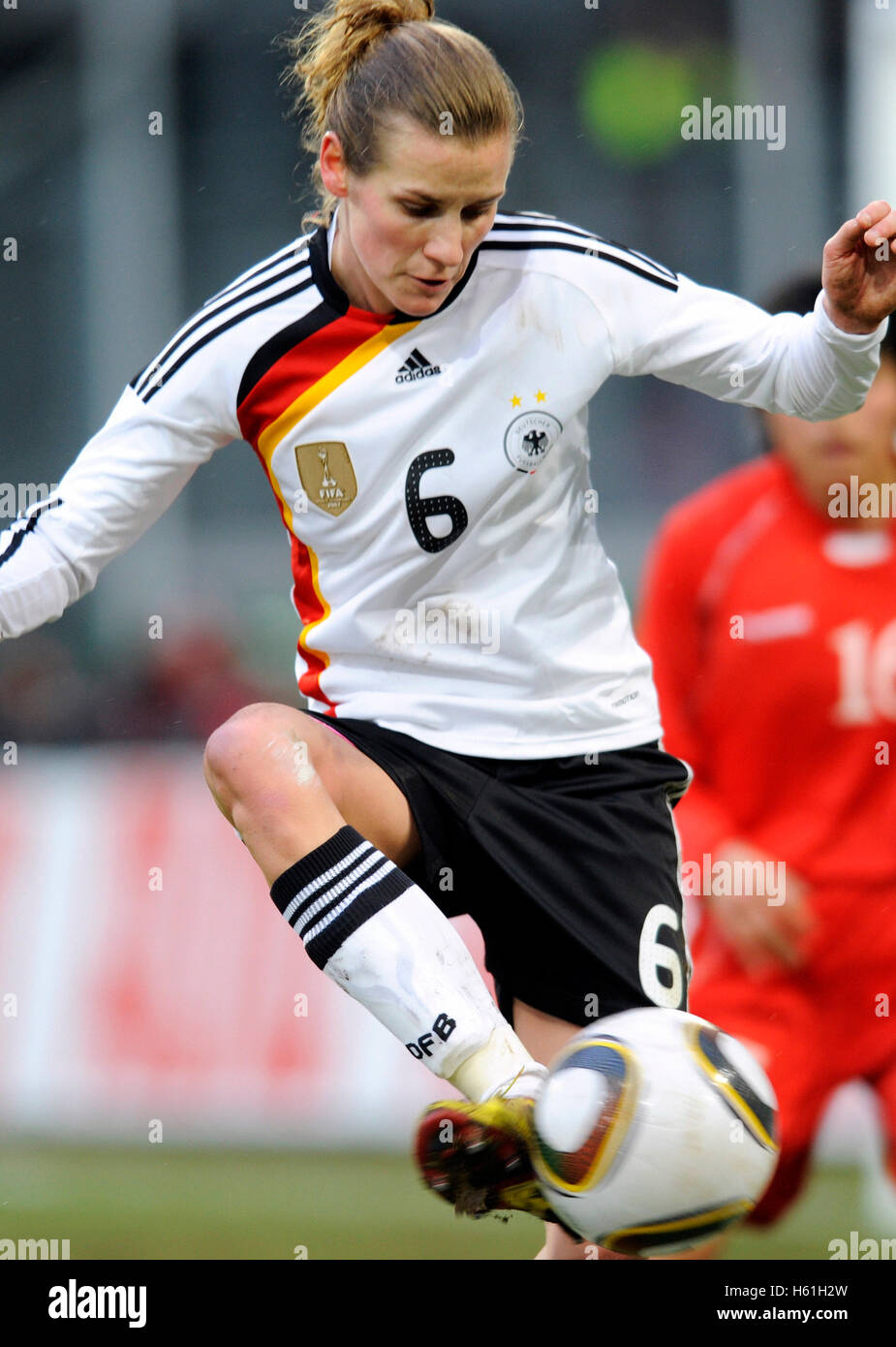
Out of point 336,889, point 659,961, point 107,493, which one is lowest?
point 659,961

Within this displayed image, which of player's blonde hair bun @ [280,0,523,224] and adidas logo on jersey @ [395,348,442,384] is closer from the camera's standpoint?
player's blonde hair bun @ [280,0,523,224]

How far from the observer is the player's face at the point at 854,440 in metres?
3.67

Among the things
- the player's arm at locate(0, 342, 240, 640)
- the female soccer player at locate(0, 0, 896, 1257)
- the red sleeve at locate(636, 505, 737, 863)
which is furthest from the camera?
the red sleeve at locate(636, 505, 737, 863)

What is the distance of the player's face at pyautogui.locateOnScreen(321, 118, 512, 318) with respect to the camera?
2281mm

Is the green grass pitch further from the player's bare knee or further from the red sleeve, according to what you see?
the player's bare knee

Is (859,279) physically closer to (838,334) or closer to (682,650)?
(838,334)

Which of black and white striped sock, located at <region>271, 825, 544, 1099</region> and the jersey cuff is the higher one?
the jersey cuff

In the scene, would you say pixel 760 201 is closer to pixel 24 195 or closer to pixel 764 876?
pixel 24 195

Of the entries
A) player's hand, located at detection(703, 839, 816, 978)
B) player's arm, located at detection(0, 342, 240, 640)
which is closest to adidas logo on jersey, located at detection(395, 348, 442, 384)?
player's arm, located at detection(0, 342, 240, 640)

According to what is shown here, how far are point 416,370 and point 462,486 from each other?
0.18 metres

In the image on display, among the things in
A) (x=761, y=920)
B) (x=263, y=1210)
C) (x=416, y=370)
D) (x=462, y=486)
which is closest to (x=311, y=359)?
(x=416, y=370)

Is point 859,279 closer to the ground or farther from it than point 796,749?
farther from it

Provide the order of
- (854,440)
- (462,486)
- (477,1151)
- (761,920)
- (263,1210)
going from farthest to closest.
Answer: (263,1210) < (854,440) < (761,920) < (462,486) < (477,1151)

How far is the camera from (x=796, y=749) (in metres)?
3.72
